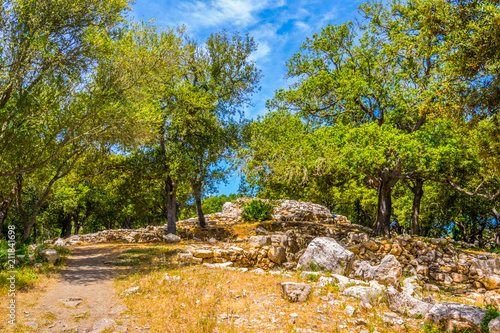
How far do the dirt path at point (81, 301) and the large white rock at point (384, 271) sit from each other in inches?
257

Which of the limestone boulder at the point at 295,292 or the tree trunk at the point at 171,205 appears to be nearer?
the limestone boulder at the point at 295,292

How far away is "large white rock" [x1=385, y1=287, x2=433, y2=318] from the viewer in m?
6.15

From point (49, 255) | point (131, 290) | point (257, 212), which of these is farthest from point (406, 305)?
point (257, 212)

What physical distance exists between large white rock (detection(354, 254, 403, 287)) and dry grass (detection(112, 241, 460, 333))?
165 cm

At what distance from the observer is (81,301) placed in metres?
7.38

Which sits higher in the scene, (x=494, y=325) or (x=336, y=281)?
(x=494, y=325)

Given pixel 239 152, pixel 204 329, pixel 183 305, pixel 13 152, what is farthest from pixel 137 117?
pixel 204 329

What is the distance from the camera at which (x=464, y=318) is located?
214 inches

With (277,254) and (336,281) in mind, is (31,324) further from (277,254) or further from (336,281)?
(277,254)

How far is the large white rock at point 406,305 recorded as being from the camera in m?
6.15

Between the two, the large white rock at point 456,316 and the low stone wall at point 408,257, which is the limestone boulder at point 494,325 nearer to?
the large white rock at point 456,316

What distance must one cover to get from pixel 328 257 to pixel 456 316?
5060mm

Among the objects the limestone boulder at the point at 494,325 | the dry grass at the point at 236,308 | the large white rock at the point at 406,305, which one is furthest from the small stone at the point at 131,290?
the limestone boulder at the point at 494,325

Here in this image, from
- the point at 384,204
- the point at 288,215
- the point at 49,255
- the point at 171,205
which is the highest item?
the point at 171,205
